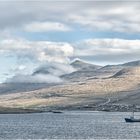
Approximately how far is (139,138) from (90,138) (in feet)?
46.3

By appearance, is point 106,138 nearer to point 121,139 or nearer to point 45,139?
point 121,139

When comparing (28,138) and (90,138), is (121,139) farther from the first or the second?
(28,138)

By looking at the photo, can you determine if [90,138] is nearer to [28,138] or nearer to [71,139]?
[71,139]

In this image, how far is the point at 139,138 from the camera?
158625mm

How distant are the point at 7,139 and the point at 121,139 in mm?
31314

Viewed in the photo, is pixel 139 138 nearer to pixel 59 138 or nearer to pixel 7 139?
pixel 59 138

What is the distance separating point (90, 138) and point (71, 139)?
6219mm

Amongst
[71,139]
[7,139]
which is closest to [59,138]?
[71,139]

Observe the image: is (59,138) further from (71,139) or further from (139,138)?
(139,138)

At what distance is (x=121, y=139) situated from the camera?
154750mm

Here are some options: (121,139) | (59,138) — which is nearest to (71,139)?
(59,138)

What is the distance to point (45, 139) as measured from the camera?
15000 centimetres

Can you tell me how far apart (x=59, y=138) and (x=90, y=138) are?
28.4 feet

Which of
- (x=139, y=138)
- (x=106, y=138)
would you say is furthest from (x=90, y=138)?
(x=139, y=138)
